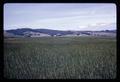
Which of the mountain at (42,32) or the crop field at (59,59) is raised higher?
the mountain at (42,32)

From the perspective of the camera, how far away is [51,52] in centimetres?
201

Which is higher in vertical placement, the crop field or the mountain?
the mountain

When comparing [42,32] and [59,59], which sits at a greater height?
[42,32]

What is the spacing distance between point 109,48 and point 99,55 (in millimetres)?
121

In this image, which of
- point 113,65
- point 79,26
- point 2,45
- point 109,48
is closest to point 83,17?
point 79,26

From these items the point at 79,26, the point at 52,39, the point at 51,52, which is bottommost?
the point at 51,52

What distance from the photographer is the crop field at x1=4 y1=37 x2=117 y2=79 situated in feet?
6.54

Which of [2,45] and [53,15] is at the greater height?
[53,15]

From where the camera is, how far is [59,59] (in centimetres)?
200

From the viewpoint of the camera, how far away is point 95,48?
2.02 m

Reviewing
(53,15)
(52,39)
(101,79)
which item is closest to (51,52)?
(52,39)

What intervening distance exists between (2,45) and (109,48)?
105cm

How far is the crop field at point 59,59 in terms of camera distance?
199cm

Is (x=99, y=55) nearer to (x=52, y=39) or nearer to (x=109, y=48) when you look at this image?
(x=109, y=48)
